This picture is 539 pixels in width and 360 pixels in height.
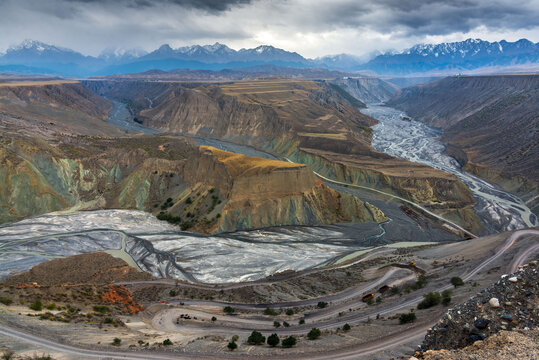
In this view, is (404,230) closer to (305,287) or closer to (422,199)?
(422,199)

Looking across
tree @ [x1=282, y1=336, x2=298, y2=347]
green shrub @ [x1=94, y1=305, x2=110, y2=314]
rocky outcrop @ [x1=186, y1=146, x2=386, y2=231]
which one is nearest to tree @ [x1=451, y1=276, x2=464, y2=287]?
tree @ [x1=282, y1=336, x2=298, y2=347]

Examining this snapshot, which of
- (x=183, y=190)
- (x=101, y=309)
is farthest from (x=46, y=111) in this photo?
(x=101, y=309)

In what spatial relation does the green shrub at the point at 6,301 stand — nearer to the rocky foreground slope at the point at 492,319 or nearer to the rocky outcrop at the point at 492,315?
the rocky foreground slope at the point at 492,319

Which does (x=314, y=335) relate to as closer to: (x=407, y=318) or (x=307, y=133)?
(x=407, y=318)

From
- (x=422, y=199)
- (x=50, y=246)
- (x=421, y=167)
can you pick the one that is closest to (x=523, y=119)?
(x=421, y=167)

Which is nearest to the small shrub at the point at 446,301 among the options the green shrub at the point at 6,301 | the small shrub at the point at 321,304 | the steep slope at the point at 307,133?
the small shrub at the point at 321,304

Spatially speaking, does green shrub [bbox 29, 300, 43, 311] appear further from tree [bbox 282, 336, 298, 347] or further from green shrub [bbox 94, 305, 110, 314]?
tree [bbox 282, 336, 298, 347]

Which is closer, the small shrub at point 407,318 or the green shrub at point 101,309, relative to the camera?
the small shrub at point 407,318
